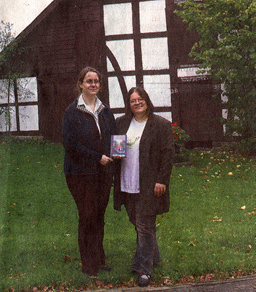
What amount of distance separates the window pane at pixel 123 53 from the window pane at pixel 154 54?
33 centimetres

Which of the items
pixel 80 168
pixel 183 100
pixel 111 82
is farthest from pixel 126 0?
pixel 80 168

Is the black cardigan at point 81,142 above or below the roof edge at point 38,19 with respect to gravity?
below

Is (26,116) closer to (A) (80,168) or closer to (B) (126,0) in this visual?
(B) (126,0)

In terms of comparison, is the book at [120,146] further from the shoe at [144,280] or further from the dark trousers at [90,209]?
the shoe at [144,280]

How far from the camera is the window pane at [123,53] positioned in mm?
13635

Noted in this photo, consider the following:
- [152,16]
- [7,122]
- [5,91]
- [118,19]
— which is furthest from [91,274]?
[5,91]

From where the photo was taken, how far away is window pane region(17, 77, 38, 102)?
16016 millimetres

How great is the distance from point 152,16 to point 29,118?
5421 millimetres

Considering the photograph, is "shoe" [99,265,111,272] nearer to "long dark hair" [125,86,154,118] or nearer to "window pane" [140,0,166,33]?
"long dark hair" [125,86,154,118]

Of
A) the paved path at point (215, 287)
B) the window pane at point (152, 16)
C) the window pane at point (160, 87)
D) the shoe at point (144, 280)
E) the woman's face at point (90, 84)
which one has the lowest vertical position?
the paved path at point (215, 287)

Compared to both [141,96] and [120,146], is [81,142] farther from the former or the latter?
[141,96]

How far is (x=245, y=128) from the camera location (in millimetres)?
12117

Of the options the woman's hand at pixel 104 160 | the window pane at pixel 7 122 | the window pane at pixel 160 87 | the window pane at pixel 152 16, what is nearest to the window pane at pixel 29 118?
the window pane at pixel 7 122

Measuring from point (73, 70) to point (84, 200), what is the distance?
1063cm
